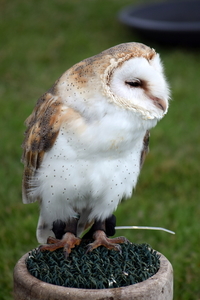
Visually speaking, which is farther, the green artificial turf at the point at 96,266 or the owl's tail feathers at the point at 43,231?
the owl's tail feathers at the point at 43,231

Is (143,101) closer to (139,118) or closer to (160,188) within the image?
(139,118)

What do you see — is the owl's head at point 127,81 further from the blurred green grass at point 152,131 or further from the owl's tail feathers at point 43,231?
the blurred green grass at point 152,131

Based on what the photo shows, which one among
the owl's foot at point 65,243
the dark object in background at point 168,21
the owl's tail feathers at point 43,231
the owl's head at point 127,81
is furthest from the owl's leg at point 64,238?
the dark object in background at point 168,21

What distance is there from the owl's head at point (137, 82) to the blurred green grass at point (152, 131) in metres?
1.44

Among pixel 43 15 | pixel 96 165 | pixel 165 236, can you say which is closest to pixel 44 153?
pixel 96 165

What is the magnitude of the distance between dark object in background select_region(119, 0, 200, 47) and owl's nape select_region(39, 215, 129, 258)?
4945 millimetres

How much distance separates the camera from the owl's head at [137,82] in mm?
1750

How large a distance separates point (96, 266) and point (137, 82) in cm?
74

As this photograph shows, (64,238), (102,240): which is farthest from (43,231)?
(102,240)

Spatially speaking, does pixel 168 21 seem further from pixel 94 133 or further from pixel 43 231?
pixel 94 133

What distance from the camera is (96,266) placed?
1.84 metres

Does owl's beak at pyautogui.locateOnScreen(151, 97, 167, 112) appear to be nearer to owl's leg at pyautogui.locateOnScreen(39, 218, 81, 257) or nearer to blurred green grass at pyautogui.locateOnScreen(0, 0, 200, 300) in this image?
owl's leg at pyautogui.locateOnScreen(39, 218, 81, 257)

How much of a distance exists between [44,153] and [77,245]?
0.44 meters

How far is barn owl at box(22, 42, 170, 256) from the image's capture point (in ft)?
5.81
